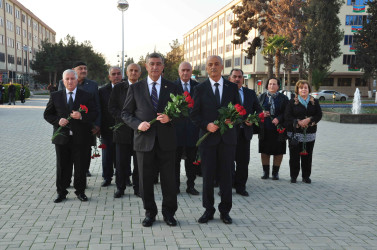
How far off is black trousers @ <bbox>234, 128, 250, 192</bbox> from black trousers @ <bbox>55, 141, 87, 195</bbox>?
2580 mm

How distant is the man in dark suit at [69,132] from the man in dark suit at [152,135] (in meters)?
1.27

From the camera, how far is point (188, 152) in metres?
6.65

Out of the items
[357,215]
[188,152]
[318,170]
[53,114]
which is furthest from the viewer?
[318,170]

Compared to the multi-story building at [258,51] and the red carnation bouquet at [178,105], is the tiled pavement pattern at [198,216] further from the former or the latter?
the multi-story building at [258,51]

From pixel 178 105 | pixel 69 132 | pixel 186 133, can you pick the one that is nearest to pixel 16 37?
pixel 69 132

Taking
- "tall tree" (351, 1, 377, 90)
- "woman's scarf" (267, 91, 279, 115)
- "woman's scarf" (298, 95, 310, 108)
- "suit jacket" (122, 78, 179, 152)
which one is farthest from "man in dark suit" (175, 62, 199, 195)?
"tall tree" (351, 1, 377, 90)

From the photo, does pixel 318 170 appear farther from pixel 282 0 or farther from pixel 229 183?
pixel 282 0

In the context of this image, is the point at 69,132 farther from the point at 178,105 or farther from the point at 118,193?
the point at 178,105

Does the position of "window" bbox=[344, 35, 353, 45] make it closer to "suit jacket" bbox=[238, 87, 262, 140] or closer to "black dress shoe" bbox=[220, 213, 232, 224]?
"suit jacket" bbox=[238, 87, 262, 140]

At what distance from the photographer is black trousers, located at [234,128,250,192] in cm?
645

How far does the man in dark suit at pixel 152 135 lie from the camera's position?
15.5ft

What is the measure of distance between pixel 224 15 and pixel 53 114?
75.2 meters

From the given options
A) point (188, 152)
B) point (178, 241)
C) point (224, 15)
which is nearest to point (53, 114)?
point (188, 152)

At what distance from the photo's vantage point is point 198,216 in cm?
523
